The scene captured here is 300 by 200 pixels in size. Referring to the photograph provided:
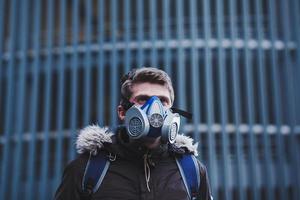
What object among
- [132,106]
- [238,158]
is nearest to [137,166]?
[132,106]

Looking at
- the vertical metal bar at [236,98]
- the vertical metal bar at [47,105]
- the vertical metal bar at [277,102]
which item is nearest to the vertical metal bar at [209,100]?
the vertical metal bar at [236,98]

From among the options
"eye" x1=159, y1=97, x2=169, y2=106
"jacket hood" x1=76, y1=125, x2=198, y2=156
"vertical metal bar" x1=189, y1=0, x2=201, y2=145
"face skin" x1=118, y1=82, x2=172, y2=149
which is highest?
"vertical metal bar" x1=189, y1=0, x2=201, y2=145

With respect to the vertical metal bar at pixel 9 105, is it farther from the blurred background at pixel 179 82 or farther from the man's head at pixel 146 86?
the man's head at pixel 146 86

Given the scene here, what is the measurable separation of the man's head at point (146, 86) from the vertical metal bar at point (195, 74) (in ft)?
15.0

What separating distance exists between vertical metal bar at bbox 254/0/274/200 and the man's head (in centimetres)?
488

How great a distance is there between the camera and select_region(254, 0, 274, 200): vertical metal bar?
24.7ft

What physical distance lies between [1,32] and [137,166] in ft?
19.9

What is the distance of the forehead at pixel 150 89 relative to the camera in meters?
2.94

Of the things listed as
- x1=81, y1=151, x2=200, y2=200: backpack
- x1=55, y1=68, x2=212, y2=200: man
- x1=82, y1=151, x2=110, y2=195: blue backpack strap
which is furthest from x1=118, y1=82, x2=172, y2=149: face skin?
x1=82, y1=151, x2=110, y2=195: blue backpack strap

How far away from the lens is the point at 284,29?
7.96 meters

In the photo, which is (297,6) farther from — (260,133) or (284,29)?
(260,133)

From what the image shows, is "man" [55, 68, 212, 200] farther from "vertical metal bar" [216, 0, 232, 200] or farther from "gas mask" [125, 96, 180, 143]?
"vertical metal bar" [216, 0, 232, 200]

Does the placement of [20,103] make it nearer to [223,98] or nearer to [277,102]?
[223,98]

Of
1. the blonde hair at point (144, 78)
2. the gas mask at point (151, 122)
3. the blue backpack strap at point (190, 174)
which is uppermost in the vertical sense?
the blonde hair at point (144, 78)
